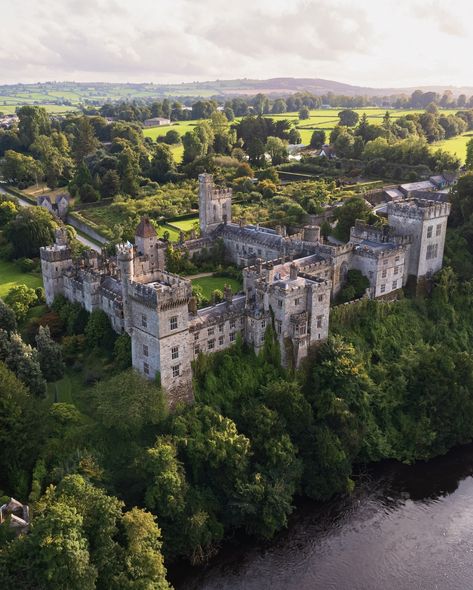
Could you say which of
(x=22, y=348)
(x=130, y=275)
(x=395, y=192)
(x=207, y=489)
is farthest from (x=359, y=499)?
(x=395, y=192)

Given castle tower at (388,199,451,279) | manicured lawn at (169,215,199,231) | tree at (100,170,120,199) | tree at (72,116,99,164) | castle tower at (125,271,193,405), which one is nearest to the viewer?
castle tower at (125,271,193,405)

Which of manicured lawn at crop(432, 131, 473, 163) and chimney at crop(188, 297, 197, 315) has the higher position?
manicured lawn at crop(432, 131, 473, 163)

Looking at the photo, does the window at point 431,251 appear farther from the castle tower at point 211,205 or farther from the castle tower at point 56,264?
the castle tower at point 56,264

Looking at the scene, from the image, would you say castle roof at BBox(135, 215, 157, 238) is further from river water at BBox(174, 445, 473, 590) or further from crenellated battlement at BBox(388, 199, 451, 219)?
river water at BBox(174, 445, 473, 590)

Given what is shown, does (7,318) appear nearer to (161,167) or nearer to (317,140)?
(161,167)

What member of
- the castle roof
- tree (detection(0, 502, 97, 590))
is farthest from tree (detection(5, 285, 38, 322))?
tree (detection(0, 502, 97, 590))

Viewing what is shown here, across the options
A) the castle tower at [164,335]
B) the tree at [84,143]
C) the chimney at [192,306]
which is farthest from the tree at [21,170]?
the castle tower at [164,335]

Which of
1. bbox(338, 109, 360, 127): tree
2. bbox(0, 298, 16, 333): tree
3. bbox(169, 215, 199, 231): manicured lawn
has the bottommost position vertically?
bbox(0, 298, 16, 333): tree

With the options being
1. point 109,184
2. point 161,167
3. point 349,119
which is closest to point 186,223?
point 109,184
